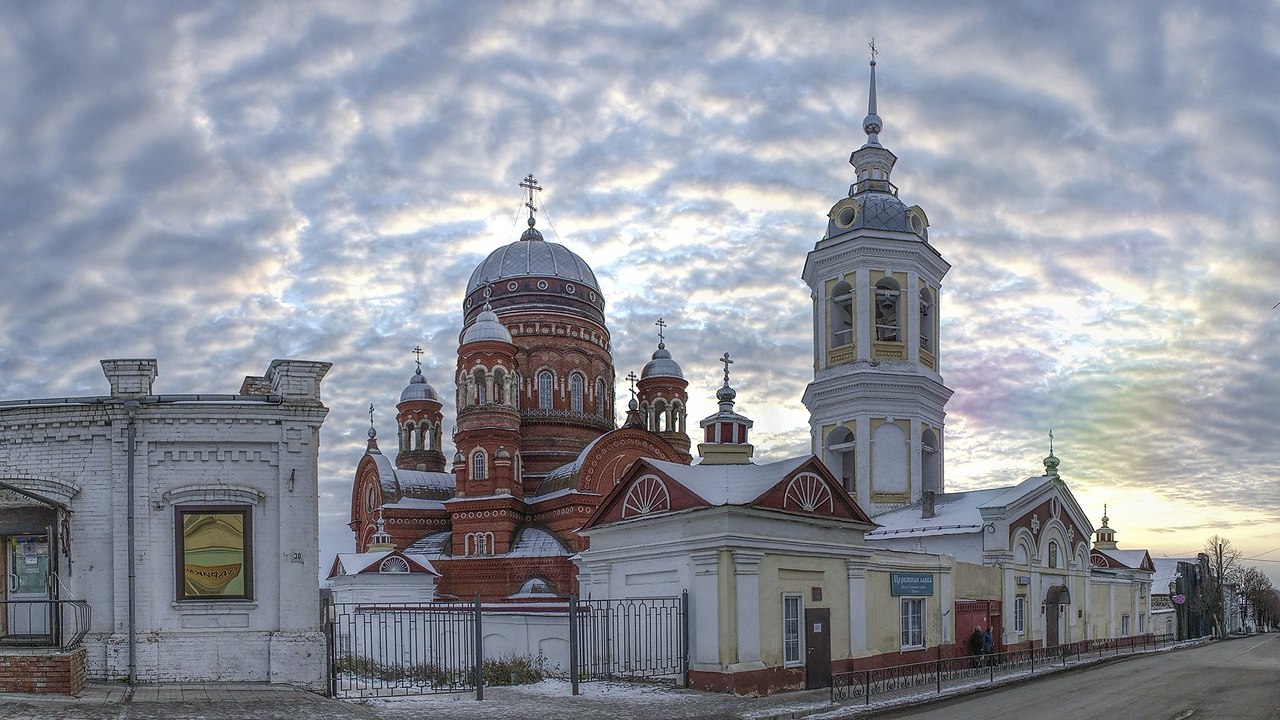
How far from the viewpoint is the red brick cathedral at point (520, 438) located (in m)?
40.0

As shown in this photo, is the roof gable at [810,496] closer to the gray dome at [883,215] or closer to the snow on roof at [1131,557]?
the gray dome at [883,215]

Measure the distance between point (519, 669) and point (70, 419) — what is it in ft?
29.1

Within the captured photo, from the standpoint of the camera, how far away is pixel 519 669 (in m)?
20.0

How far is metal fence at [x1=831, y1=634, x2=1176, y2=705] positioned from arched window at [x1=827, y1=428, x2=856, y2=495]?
7476mm

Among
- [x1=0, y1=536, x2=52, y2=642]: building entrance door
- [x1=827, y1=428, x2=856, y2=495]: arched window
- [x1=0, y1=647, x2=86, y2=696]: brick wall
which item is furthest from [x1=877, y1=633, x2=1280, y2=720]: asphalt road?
[x1=0, y1=536, x2=52, y2=642]: building entrance door

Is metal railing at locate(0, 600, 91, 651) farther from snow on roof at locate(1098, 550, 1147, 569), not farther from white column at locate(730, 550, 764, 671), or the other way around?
snow on roof at locate(1098, 550, 1147, 569)

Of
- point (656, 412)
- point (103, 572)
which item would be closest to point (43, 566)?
point (103, 572)

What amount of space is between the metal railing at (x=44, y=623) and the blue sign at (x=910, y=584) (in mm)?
15672

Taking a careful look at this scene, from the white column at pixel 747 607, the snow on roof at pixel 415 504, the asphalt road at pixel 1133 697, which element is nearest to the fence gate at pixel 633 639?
the white column at pixel 747 607

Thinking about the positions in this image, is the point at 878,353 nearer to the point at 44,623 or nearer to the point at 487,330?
the point at 487,330

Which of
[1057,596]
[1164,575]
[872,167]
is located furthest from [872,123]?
[1164,575]

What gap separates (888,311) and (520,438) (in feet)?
55.9

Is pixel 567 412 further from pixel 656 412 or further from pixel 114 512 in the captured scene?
pixel 114 512

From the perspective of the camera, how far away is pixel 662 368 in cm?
5069
